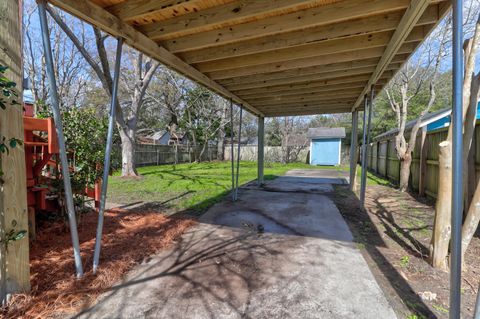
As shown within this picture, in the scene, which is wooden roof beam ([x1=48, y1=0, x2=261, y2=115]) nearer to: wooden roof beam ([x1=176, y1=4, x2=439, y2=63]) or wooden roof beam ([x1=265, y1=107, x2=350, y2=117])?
wooden roof beam ([x1=176, y1=4, x2=439, y2=63])

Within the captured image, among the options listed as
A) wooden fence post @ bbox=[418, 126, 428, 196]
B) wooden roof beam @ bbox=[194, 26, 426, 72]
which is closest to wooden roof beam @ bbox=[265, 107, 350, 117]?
wooden fence post @ bbox=[418, 126, 428, 196]

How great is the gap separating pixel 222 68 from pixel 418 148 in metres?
5.75

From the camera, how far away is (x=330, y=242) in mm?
3004

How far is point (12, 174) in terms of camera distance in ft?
5.47

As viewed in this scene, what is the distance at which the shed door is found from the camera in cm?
1802

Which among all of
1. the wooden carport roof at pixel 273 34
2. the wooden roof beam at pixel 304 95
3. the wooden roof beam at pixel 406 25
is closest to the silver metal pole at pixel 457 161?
the wooden roof beam at pixel 406 25

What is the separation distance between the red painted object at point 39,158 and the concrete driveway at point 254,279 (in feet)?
4.79

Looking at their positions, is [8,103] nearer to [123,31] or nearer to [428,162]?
[123,31]

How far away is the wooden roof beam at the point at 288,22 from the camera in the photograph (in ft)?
7.28

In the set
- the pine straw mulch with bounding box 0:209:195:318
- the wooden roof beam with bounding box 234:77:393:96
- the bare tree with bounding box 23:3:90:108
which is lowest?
the pine straw mulch with bounding box 0:209:195:318

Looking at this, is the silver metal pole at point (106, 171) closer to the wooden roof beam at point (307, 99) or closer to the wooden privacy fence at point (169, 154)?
the wooden roof beam at point (307, 99)

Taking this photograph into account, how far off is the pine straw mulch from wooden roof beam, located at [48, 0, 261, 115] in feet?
7.43

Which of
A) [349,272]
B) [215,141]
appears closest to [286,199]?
[349,272]

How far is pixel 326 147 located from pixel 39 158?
17.8 m
